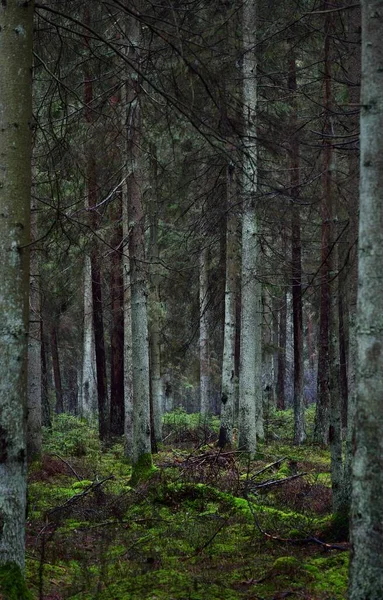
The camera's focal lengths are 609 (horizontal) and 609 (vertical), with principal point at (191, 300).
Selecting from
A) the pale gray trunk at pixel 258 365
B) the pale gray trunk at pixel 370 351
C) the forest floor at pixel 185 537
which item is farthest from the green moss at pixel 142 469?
the pale gray trunk at pixel 258 365

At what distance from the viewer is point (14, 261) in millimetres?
4660

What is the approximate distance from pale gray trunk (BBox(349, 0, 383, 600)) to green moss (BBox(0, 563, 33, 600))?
7.51 feet

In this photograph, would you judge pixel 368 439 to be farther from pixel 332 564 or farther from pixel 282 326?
pixel 282 326

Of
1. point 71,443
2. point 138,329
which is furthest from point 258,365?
point 138,329

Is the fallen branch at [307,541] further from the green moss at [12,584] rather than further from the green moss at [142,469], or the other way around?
the green moss at [142,469]

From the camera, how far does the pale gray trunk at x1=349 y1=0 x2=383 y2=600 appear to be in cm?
381

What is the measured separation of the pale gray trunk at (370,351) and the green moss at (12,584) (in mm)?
2288

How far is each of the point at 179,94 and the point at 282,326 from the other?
82.3ft

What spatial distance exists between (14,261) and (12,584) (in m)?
2.34

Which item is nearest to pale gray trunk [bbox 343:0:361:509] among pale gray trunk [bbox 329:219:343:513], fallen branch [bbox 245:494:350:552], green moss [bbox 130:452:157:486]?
pale gray trunk [bbox 329:219:343:513]

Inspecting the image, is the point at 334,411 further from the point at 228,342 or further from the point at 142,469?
the point at 228,342

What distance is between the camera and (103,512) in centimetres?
823

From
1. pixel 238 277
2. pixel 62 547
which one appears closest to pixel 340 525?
pixel 62 547

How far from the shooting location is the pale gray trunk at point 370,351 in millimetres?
3811
